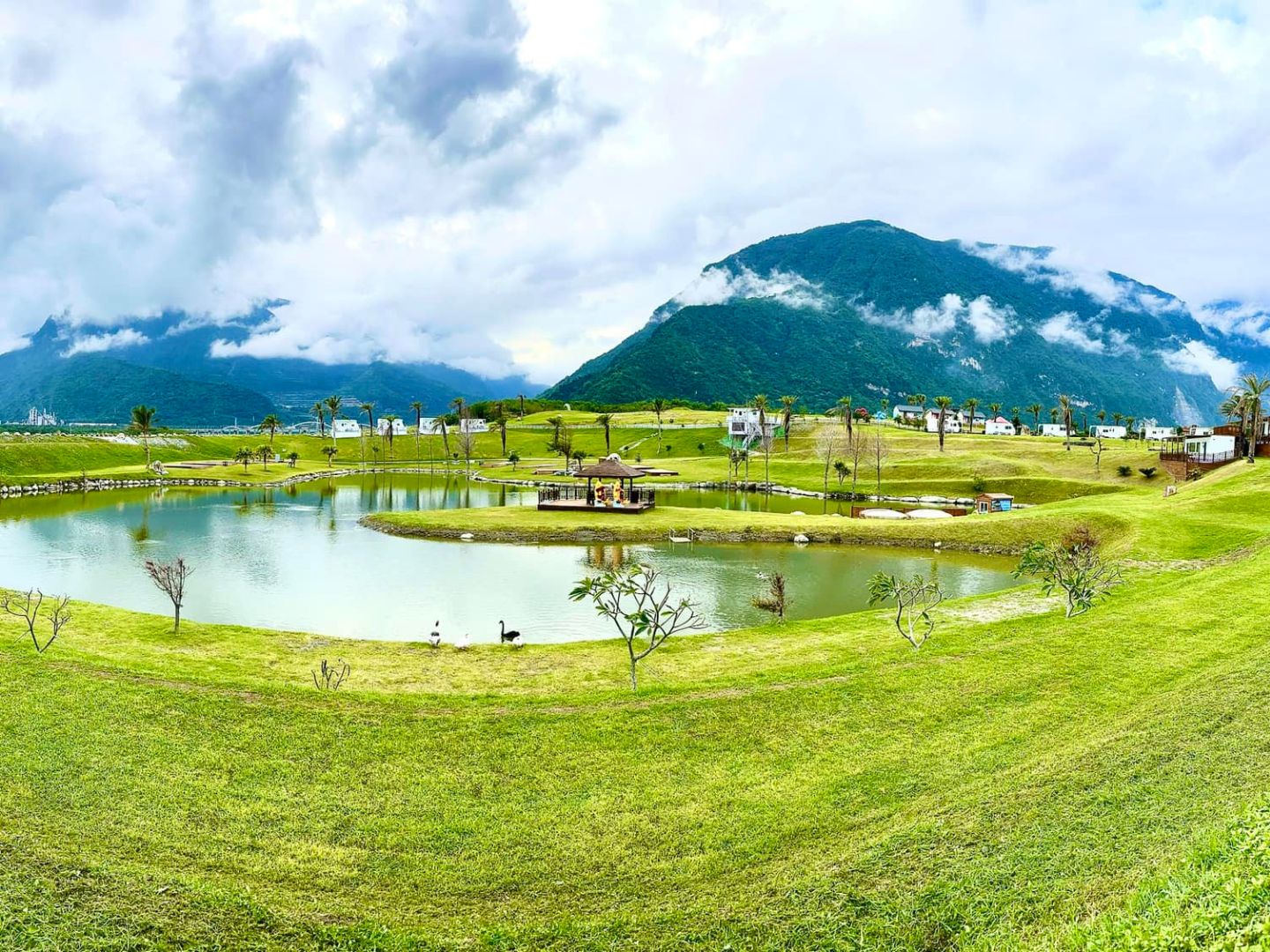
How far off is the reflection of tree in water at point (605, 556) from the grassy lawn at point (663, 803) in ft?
71.3

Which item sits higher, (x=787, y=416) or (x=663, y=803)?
(x=787, y=416)

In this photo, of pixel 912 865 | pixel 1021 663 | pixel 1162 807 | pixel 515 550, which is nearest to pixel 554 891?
pixel 912 865

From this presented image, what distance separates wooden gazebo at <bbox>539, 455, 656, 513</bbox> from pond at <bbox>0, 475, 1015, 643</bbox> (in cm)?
1095

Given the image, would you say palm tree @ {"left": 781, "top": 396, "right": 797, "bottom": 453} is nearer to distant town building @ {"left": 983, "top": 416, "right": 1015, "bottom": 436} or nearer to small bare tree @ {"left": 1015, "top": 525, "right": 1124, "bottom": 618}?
distant town building @ {"left": 983, "top": 416, "right": 1015, "bottom": 436}

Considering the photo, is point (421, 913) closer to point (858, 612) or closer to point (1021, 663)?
point (1021, 663)

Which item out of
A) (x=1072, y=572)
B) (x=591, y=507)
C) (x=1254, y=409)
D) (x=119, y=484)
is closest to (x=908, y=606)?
(x=1072, y=572)

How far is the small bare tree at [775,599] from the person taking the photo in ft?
90.9

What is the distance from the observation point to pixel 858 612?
28.1 metres

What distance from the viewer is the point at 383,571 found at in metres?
39.0

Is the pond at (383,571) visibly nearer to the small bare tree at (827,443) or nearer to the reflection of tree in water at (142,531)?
the reflection of tree in water at (142,531)

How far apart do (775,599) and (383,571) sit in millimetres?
21120

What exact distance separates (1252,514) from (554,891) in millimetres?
45560

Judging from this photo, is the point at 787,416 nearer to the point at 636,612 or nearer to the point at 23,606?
the point at 636,612

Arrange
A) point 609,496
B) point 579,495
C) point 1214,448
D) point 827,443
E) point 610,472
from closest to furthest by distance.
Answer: point 610,472 → point 609,496 → point 1214,448 → point 579,495 → point 827,443
